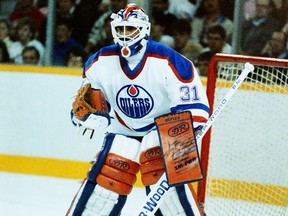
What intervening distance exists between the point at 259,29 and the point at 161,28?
2.33ft

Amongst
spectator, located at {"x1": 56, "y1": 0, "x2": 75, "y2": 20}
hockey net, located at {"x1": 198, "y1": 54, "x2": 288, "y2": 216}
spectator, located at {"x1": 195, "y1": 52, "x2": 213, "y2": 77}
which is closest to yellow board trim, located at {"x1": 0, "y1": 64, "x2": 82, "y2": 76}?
spectator, located at {"x1": 56, "y1": 0, "x2": 75, "y2": 20}

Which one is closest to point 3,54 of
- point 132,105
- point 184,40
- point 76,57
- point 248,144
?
point 76,57

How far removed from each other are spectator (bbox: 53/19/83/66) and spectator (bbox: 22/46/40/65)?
14cm

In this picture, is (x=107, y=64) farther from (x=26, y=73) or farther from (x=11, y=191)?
(x=26, y=73)

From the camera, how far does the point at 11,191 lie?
220 inches

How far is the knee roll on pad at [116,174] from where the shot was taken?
12.1 ft

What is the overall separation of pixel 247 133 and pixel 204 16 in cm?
107

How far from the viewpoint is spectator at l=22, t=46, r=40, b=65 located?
6.25 meters

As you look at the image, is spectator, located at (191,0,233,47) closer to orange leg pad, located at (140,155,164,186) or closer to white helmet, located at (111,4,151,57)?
white helmet, located at (111,4,151,57)

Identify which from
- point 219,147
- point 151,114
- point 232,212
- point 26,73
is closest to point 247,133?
point 219,147

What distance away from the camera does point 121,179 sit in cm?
370

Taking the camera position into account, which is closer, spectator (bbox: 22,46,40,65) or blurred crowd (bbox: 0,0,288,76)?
blurred crowd (bbox: 0,0,288,76)

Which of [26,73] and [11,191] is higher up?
[26,73]

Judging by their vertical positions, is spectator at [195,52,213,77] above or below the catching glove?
below
